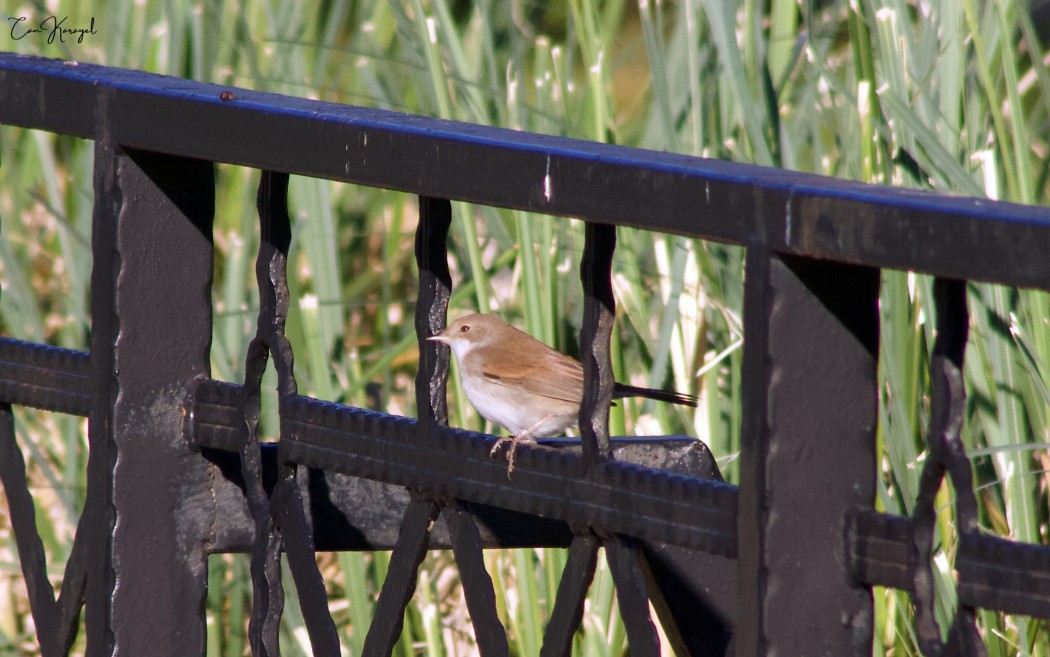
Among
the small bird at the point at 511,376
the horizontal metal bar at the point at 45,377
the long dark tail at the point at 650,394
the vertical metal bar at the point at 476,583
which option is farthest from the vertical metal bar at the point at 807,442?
the small bird at the point at 511,376

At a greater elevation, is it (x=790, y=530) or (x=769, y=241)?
(x=769, y=241)

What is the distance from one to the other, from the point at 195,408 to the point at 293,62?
1844mm

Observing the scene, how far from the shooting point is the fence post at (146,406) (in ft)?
5.10

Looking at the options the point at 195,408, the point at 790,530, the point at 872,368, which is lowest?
the point at 790,530

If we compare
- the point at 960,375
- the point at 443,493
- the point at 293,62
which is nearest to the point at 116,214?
the point at 443,493

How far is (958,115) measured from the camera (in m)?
2.21

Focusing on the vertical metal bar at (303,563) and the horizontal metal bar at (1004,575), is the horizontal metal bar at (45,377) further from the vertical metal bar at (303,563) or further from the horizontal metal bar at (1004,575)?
the horizontal metal bar at (1004,575)

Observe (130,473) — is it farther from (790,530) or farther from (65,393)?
(790,530)

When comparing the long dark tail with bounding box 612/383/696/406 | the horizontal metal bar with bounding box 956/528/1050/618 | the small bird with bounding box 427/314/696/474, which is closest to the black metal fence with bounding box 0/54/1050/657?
the horizontal metal bar with bounding box 956/528/1050/618

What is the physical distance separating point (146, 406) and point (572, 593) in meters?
0.59

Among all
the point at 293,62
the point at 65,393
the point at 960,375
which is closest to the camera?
the point at 960,375

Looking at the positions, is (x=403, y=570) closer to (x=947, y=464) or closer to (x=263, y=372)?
(x=263, y=372)

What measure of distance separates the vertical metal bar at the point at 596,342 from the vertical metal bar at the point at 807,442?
0.18 metres

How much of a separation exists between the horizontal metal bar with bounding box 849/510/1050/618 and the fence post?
0.83m
